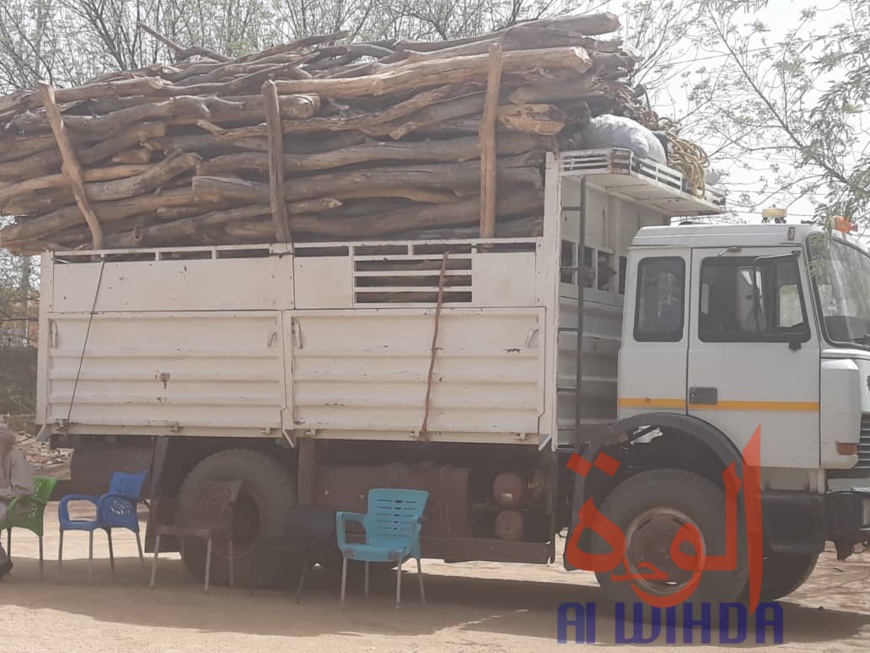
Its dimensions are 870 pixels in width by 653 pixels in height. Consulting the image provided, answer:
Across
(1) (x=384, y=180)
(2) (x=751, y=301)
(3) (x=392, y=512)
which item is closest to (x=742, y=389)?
(2) (x=751, y=301)

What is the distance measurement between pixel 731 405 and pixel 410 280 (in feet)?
7.91

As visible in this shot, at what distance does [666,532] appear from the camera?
8.44m

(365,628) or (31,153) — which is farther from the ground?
(31,153)

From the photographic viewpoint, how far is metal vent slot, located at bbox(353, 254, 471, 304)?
9.10 meters

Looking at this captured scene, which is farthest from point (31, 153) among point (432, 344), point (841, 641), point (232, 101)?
point (841, 641)

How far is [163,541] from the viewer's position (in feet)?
33.3

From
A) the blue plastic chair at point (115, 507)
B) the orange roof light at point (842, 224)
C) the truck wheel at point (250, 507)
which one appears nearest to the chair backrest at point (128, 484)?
the blue plastic chair at point (115, 507)

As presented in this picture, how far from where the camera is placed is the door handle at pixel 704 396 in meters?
8.40

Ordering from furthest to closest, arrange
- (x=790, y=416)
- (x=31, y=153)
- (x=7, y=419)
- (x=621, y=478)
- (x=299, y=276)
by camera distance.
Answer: (x=7, y=419) → (x=31, y=153) → (x=299, y=276) → (x=621, y=478) → (x=790, y=416)

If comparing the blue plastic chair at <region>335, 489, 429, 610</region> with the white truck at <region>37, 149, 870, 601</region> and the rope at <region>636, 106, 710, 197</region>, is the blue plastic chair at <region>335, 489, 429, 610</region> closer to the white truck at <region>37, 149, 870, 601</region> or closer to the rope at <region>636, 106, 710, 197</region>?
the white truck at <region>37, 149, 870, 601</region>

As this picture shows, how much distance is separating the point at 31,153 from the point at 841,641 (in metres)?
7.12

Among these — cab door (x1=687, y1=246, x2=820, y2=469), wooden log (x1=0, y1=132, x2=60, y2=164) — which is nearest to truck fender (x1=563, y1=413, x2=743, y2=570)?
cab door (x1=687, y1=246, x2=820, y2=469)

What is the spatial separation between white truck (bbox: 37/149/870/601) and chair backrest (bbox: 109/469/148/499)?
12cm

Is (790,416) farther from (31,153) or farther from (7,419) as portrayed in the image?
(7,419)
